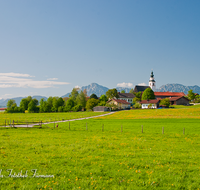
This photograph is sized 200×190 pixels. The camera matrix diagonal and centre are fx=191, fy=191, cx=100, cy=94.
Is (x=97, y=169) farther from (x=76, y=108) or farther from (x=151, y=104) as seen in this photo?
(x=76, y=108)

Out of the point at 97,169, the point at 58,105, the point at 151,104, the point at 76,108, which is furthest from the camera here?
the point at 58,105

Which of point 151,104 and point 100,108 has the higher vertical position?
point 151,104

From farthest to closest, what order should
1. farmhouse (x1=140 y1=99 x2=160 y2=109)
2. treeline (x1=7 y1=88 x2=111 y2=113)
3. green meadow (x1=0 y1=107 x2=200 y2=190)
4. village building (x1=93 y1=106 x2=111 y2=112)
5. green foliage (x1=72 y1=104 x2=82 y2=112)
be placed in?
1. treeline (x1=7 y1=88 x2=111 y2=113)
2. green foliage (x1=72 y1=104 x2=82 y2=112)
3. farmhouse (x1=140 y1=99 x2=160 y2=109)
4. village building (x1=93 y1=106 x2=111 y2=112)
5. green meadow (x1=0 y1=107 x2=200 y2=190)

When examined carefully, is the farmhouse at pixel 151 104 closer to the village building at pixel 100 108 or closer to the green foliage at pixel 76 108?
the village building at pixel 100 108

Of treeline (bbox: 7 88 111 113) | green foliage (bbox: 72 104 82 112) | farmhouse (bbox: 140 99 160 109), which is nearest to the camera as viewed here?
farmhouse (bbox: 140 99 160 109)

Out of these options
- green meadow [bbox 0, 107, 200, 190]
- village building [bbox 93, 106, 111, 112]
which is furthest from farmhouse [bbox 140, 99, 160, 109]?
green meadow [bbox 0, 107, 200, 190]

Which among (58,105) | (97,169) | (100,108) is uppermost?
(58,105)

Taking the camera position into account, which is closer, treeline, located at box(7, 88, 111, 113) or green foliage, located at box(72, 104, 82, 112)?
green foliage, located at box(72, 104, 82, 112)

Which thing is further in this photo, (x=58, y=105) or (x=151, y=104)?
(x=58, y=105)

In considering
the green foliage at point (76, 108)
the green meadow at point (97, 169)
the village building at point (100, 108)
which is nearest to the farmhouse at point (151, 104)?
the village building at point (100, 108)

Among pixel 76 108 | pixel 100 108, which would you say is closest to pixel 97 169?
pixel 100 108

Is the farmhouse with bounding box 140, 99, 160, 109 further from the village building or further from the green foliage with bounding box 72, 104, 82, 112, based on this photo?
the green foliage with bounding box 72, 104, 82, 112

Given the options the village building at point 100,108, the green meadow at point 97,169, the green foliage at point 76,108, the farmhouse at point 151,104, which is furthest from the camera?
Result: the green foliage at point 76,108

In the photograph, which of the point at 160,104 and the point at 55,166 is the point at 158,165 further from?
the point at 160,104
